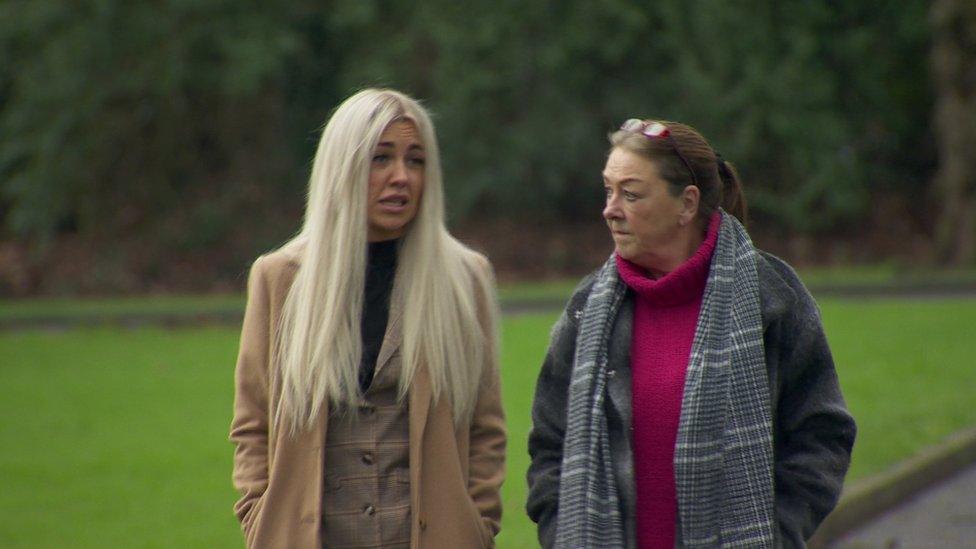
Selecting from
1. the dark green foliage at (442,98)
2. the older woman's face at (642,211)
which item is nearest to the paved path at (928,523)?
the older woman's face at (642,211)

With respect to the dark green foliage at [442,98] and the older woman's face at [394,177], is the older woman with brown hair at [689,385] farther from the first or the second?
the dark green foliage at [442,98]

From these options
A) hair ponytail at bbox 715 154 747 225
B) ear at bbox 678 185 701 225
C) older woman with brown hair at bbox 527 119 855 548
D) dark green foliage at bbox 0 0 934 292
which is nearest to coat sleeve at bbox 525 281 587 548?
older woman with brown hair at bbox 527 119 855 548

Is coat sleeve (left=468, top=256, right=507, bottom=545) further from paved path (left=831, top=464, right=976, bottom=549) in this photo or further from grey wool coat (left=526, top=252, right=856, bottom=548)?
paved path (left=831, top=464, right=976, bottom=549)

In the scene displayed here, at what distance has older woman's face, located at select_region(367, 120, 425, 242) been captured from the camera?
3.68 meters

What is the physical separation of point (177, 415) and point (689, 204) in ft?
28.5

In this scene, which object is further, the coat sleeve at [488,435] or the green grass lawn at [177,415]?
the green grass lawn at [177,415]

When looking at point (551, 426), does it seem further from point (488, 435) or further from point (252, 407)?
point (252, 407)

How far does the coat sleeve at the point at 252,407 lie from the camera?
12.1 ft

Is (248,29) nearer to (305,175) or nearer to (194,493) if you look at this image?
(305,175)

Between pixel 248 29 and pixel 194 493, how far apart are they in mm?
18031

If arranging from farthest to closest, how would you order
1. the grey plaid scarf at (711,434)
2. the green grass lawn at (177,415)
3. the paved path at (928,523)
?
the green grass lawn at (177,415)
the paved path at (928,523)
the grey plaid scarf at (711,434)

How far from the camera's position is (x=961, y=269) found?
23.2 metres

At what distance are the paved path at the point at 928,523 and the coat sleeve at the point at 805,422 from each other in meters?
3.84

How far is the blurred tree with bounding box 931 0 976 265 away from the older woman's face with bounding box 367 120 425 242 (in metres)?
21.7
